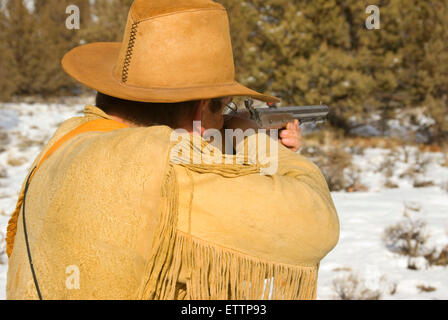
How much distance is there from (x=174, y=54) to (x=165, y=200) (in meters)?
0.43

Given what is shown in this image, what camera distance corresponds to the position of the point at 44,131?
1288 cm

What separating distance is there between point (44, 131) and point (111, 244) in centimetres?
1268

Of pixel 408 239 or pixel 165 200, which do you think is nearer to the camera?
pixel 165 200

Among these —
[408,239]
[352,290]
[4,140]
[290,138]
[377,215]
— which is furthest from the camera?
[4,140]

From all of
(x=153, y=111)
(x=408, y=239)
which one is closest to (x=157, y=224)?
(x=153, y=111)

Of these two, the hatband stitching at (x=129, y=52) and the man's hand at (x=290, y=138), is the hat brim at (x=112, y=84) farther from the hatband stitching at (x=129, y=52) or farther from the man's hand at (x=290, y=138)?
the man's hand at (x=290, y=138)

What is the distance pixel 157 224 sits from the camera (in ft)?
3.72

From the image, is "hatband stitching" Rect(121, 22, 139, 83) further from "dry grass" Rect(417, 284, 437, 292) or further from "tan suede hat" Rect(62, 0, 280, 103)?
"dry grass" Rect(417, 284, 437, 292)

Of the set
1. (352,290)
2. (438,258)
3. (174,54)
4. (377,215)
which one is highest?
(174,54)

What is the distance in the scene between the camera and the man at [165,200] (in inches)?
44.9

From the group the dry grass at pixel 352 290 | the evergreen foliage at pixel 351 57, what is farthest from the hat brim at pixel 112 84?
the evergreen foliage at pixel 351 57

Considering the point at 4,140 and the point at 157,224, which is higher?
the point at 157,224

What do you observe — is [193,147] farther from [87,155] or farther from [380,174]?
[380,174]

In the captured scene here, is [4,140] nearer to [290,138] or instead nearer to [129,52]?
[290,138]
